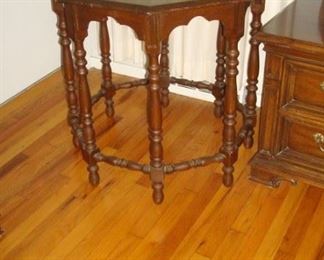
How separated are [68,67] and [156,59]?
0.51 metres

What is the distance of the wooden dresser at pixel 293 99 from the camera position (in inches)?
60.7

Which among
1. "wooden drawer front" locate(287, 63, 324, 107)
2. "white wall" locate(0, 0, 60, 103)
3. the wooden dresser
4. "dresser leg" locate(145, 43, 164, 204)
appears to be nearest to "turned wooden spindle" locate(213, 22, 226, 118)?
the wooden dresser

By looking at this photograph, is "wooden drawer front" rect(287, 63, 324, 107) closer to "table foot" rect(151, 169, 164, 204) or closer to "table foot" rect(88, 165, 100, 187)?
"table foot" rect(151, 169, 164, 204)

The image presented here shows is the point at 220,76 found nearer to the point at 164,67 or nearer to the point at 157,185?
the point at 164,67

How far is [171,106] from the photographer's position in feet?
7.89

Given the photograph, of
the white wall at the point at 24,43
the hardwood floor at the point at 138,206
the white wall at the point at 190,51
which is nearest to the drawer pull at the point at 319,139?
the hardwood floor at the point at 138,206

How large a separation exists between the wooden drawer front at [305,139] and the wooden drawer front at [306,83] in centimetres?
11

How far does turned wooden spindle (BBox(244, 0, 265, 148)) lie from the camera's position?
1753mm

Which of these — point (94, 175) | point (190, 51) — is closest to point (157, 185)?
point (94, 175)

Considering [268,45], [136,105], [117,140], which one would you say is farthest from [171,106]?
[268,45]

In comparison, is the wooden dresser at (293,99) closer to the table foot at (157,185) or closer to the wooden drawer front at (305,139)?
the wooden drawer front at (305,139)

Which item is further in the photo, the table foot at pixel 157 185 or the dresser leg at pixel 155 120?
the table foot at pixel 157 185

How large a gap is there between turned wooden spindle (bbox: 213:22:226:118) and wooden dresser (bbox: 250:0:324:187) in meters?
0.39

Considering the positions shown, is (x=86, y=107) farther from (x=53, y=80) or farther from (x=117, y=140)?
(x=53, y=80)
